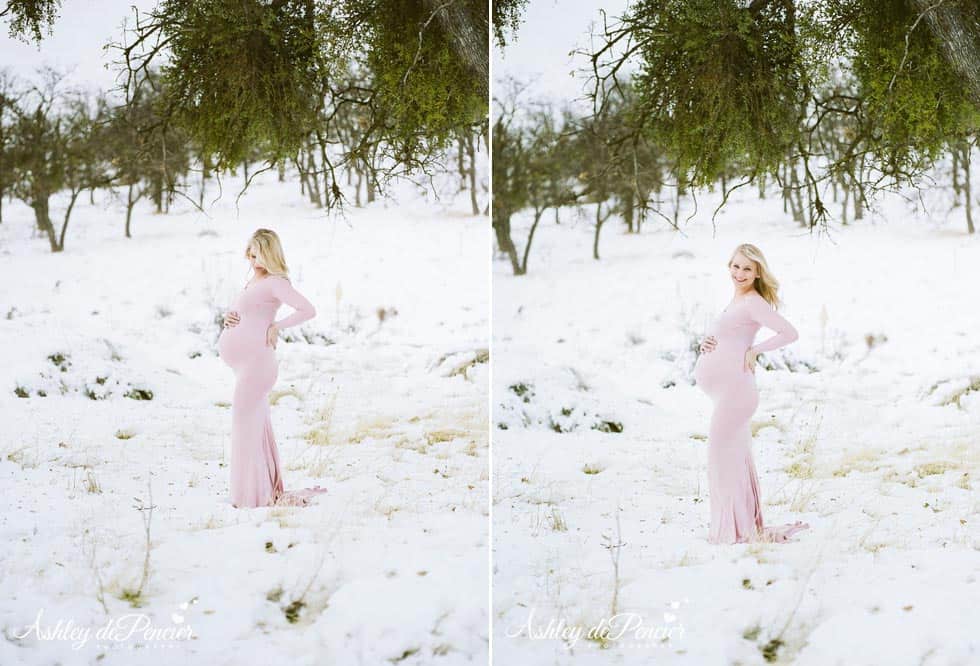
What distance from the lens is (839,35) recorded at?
3686mm

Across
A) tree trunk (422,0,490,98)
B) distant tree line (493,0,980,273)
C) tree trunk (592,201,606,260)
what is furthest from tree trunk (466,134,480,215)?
tree trunk (592,201,606,260)

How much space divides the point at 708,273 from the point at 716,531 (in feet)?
3.29

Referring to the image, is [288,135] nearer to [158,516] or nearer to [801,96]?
[158,516]

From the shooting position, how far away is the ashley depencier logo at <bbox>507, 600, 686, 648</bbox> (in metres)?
3.54

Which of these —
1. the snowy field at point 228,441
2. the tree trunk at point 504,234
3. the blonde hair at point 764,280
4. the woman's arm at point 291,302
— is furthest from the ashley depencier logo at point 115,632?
the blonde hair at point 764,280

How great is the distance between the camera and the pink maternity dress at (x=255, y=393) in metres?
3.62

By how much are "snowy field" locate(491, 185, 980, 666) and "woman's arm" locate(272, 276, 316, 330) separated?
2.76 ft

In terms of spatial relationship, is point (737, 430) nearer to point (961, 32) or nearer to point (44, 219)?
point (961, 32)

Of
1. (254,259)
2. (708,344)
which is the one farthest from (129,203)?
(708,344)

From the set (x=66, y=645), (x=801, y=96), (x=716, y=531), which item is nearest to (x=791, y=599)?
(x=716, y=531)

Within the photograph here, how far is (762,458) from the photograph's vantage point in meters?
3.60

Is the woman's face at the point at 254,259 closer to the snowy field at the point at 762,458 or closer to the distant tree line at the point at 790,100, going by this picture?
the snowy field at the point at 762,458

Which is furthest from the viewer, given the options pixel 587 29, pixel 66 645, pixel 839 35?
pixel 587 29

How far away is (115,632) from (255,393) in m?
0.98
